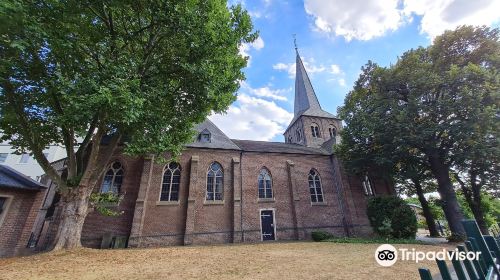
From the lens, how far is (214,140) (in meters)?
21.5

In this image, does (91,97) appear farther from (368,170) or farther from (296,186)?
(368,170)

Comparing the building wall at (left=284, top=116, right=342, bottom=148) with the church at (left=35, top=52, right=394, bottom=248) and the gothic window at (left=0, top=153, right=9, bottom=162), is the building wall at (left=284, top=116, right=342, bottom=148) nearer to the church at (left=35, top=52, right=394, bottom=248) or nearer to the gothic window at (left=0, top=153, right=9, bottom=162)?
the church at (left=35, top=52, right=394, bottom=248)

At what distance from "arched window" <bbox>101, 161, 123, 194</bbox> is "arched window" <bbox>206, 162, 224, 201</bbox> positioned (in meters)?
7.01

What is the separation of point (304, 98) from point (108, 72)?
29.5 meters

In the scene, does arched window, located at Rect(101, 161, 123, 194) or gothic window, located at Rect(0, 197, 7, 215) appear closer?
gothic window, located at Rect(0, 197, 7, 215)

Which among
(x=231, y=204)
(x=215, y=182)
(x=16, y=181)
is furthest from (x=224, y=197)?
(x=16, y=181)

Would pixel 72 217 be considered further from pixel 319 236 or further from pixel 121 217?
pixel 319 236

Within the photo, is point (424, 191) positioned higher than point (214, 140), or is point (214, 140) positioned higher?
point (214, 140)

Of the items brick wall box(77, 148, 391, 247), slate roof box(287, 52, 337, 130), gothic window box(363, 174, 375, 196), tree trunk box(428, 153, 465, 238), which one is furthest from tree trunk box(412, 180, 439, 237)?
slate roof box(287, 52, 337, 130)

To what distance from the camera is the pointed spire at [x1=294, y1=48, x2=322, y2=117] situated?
34031 millimetres

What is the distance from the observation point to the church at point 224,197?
55.0ft

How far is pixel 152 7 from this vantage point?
32.4 feet

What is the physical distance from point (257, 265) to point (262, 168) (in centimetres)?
1276

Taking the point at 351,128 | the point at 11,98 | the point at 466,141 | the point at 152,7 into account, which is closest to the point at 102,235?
the point at 11,98
